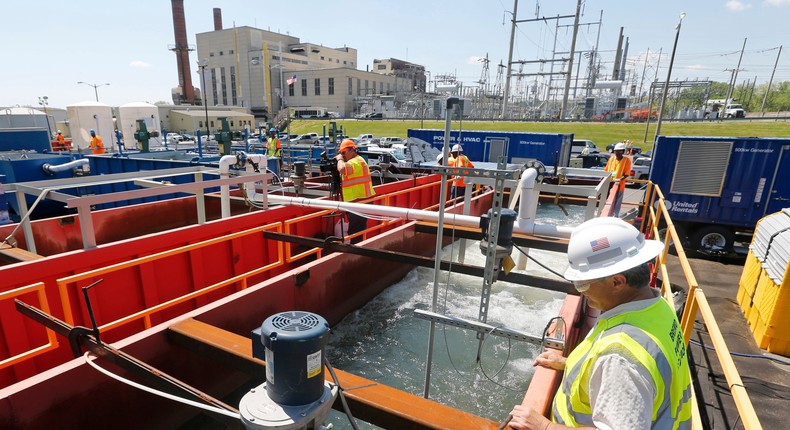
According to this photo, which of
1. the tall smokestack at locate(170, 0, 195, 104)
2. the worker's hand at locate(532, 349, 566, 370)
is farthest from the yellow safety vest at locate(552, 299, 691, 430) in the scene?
the tall smokestack at locate(170, 0, 195, 104)

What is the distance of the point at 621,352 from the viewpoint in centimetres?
148

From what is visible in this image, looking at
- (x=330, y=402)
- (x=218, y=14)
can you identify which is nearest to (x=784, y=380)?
(x=330, y=402)

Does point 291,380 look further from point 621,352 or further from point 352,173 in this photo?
point 352,173

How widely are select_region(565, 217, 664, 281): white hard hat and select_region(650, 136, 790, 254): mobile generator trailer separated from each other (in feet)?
29.9

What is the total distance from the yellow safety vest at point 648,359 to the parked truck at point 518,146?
15016 millimetres

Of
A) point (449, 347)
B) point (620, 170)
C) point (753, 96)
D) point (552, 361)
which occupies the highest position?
point (753, 96)

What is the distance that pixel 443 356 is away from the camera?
5379 mm

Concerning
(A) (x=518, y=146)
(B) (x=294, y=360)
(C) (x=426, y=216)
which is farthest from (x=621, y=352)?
(A) (x=518, y=146)

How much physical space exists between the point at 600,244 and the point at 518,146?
16622 mm

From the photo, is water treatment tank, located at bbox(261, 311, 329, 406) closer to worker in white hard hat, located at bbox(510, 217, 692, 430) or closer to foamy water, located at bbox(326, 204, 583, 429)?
worker in white hard hat, located at bbox(510, 217, 692, 430)

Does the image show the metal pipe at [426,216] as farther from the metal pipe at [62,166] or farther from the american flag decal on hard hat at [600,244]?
the metal pipe at [62,166]

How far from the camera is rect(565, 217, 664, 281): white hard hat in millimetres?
1652

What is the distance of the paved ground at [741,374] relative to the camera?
3822mm

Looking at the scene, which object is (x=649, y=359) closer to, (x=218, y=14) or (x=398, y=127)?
(x=398, y=127)
